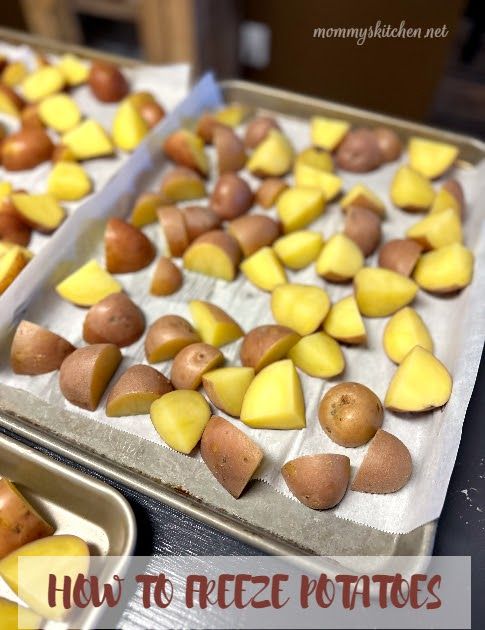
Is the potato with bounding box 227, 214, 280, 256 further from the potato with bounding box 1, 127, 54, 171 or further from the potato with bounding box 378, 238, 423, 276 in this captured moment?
the potato with bounding box 1, 127, 54, 171

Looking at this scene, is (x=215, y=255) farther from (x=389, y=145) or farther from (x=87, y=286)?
(x=389, y=145)

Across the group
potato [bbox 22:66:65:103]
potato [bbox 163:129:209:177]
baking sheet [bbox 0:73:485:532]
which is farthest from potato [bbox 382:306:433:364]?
potato [bbox 22:66:65:103]

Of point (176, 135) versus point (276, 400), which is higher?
point (176, 135)

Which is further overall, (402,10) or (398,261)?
(402,10)

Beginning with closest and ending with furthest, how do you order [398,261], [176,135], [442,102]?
[398,261]
[176,135]
[442,102]

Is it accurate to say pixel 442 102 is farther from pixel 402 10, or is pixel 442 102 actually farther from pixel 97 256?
pixel 97 256

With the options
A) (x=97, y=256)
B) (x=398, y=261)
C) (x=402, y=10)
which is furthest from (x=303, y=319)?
(x=402, y=10)

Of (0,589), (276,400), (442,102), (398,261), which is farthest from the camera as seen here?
(442,102)
